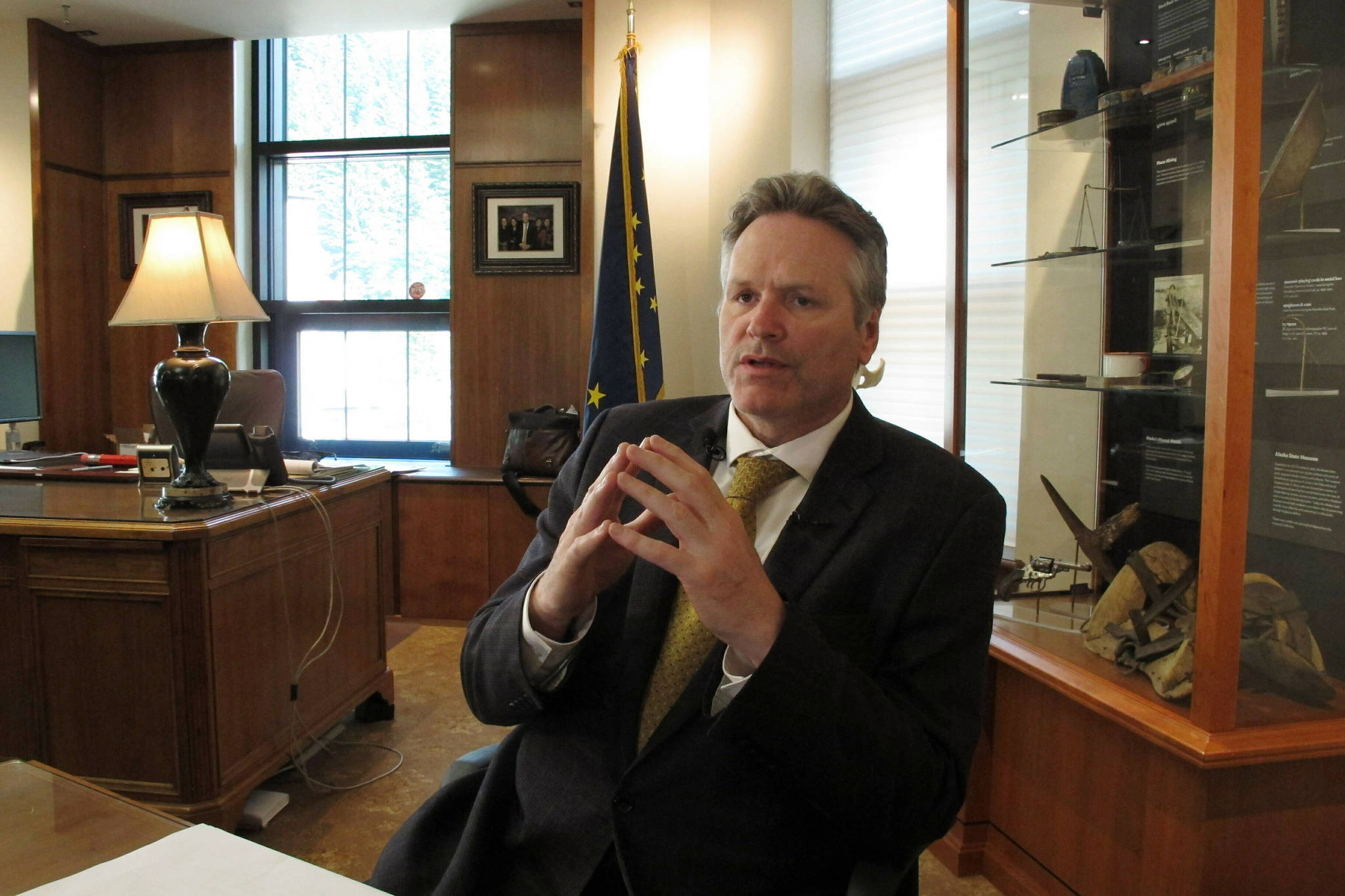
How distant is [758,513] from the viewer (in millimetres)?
1215

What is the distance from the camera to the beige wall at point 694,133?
3504 millimetres

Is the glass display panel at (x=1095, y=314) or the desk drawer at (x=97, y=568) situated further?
the desk drawer at (x=97, y=568)

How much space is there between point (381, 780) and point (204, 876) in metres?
1.95

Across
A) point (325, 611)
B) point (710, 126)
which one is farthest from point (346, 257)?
point (325, 611)

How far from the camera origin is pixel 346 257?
5.04 metres

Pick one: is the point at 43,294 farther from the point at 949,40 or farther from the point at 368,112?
the point at 949,40

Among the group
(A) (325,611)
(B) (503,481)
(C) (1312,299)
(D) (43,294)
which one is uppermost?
(D) (43,294)

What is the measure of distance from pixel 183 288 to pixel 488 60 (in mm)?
2727

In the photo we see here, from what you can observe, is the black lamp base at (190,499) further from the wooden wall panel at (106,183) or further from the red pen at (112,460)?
the wooden wall panel at (106,183)

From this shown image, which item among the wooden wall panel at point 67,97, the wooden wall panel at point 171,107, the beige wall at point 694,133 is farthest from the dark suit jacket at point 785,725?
the wooden wall panel at point 67,97

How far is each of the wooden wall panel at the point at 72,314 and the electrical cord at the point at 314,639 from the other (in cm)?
275

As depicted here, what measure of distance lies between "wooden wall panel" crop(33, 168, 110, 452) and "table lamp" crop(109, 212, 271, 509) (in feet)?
9.45

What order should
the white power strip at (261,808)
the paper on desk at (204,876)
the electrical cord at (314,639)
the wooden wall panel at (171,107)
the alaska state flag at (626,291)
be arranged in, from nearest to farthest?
the paper on desk at (204,876) < the white power strip at (261,808) < the electrical cord at (314,639) < the alaska state flag at (626,291) < the wooden wall panel at (171,107)

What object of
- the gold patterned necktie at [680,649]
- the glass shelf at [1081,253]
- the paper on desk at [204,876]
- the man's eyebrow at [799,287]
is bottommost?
the paper on desk at [204,876]
